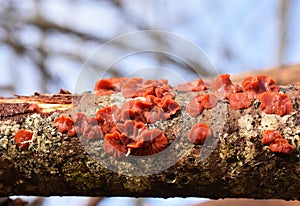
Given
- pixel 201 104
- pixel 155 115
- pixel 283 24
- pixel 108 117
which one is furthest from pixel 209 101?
pixel 283 24

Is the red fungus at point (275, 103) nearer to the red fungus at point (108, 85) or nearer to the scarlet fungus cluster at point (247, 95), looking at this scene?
the scarlet fungus cluster at point (247, 95)

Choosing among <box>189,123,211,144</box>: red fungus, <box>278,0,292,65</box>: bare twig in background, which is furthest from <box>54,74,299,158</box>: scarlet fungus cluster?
<box>278,0,292,65</box>: bare twig in background

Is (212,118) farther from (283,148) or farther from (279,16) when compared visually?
(279,16)

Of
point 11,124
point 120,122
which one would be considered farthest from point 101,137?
point 11,124

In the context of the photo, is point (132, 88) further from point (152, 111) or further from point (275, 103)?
point (275, 103)

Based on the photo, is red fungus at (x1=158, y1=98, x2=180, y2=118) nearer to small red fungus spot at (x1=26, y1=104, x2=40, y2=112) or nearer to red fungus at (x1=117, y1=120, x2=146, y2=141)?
red fungus at (x1=117, y1=120, x2=146, y2=141)
